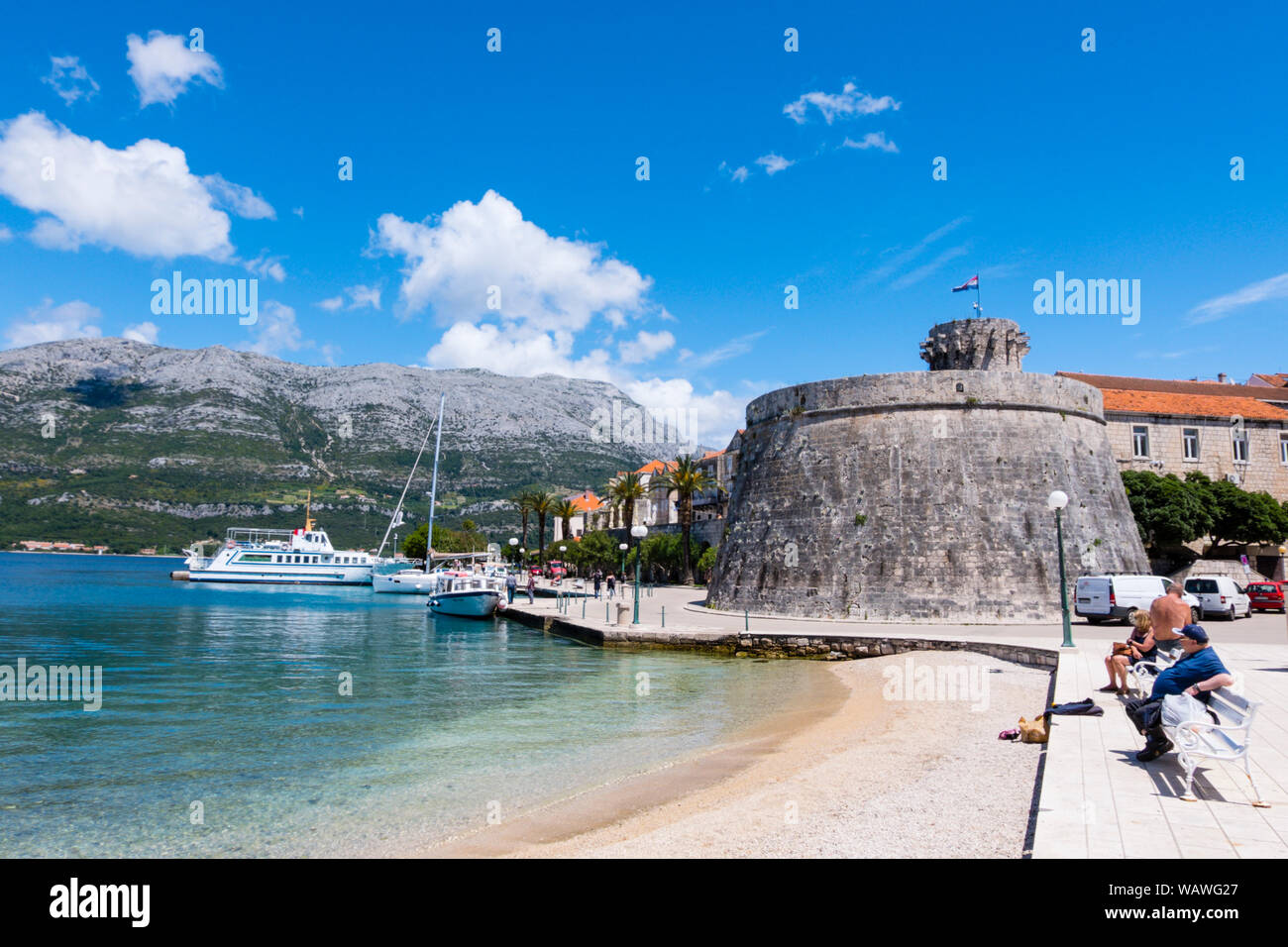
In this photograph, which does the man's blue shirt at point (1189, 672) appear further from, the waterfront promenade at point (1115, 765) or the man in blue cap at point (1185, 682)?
the waterfront promenade at point (1115, 765)

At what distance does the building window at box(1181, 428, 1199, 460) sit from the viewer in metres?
44.3

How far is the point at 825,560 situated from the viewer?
25.8m

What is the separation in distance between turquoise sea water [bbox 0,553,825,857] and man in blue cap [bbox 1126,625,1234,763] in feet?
20.6

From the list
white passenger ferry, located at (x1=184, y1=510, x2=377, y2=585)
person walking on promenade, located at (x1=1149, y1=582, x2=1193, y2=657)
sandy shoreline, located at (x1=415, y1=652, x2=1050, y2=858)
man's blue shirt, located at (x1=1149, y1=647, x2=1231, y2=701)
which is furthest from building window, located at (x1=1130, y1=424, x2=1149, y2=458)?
white passenger ferry, located at (x1=184, y1=510, x2=377, y2=585)

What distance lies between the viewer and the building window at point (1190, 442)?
44.3m

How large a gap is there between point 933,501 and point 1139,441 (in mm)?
27208

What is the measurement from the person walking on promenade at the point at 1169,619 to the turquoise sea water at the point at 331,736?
21.6 feet

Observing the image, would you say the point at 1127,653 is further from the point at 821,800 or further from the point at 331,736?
the point at 331,736

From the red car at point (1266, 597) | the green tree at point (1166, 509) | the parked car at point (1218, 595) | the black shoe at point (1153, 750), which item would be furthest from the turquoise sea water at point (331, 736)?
the green tree at point (1166, 509)

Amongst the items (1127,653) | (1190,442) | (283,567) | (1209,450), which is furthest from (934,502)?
(283,567)

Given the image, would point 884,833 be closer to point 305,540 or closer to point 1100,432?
point 1100,432

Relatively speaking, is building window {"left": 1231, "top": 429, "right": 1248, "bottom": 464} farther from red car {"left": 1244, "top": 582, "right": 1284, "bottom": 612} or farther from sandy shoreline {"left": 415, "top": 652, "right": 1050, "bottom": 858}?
sandy shoreline {"left": 415, "top": 652, "right": 1050, "bottom": 858}
